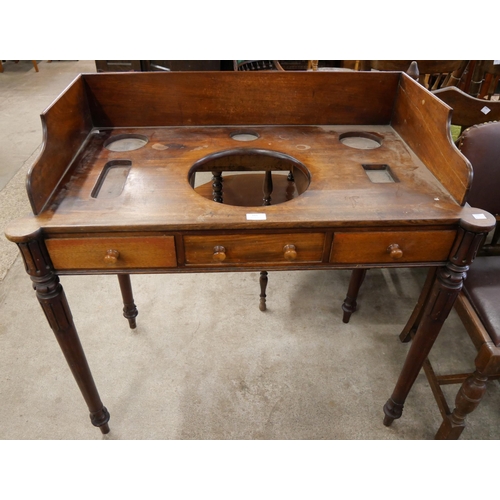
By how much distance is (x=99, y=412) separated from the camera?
58.2 inches

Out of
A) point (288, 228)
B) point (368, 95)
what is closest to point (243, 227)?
point (288, 228)

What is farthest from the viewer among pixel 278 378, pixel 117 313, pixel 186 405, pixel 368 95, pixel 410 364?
pixel 117 313

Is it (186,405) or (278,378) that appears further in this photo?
(278,378)

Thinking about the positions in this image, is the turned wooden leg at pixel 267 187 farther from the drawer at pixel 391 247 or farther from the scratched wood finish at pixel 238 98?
the drawer at pixel 391 247

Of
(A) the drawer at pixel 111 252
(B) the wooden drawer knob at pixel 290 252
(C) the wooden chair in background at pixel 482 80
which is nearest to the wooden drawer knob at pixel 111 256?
(A) the drawer at pixel 111 252

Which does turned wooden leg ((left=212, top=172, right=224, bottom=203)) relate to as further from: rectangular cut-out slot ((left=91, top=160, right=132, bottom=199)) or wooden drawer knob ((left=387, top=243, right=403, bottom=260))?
wooden drawer knob ((left=387, top=243, right=403, bottom=260))

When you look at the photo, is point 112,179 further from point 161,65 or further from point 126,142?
point 161,65

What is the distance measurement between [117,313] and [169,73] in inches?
47.0

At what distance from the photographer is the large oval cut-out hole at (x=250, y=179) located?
1.40 metres

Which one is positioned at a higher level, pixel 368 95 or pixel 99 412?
pixel 368 95

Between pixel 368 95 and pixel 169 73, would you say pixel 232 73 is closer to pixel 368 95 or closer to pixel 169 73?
pixel 169 73

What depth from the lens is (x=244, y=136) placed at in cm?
151

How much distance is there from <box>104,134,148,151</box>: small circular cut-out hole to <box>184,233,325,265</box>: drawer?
51cm

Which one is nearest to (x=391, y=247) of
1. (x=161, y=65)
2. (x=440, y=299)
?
(x=440, y=299)
